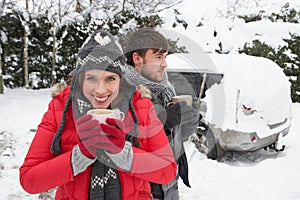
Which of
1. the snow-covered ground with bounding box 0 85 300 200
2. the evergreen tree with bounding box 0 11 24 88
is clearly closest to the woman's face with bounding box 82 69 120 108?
the snow-covered ground with bounding box 0 85 300 200

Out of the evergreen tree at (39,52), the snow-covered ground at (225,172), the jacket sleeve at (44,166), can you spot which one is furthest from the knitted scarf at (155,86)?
the evergreen tree at (39,52)

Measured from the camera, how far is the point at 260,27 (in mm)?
9516

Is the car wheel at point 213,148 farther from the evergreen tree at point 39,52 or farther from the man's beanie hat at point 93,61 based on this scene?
the evergreen tree at point 39,52

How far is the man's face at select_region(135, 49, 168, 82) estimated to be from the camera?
1.82 m

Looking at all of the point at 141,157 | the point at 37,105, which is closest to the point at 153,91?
the point at 141,157

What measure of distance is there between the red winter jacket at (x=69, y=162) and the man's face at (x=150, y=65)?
43cm

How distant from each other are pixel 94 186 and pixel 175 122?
616mm

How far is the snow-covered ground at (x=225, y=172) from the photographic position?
4137mm

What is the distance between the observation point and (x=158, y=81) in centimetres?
182

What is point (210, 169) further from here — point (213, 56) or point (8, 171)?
point (8, 171)

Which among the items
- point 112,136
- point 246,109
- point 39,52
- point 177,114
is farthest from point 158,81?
point 39,52

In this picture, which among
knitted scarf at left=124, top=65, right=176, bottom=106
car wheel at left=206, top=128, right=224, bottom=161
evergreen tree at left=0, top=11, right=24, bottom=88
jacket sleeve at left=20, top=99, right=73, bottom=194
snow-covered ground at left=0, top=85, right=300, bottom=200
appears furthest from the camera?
evergreen tree at left=0, top=11, right=24, bottom=88

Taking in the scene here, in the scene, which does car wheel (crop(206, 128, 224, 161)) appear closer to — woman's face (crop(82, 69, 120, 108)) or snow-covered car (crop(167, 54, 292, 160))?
snow-covered car (crop(167, 54, 292, 160))

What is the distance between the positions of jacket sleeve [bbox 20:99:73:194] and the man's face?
687 millimetres
